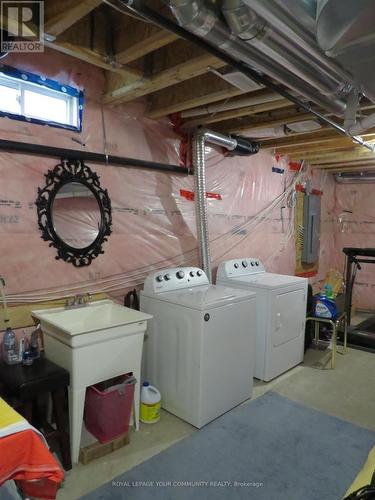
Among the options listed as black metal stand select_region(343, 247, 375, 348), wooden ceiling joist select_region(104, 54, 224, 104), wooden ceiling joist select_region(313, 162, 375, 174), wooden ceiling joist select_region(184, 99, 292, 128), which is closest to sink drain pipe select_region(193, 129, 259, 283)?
wooden ceiling joist select_region(184, 99, 292, 128)

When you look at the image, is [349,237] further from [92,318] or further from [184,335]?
[92,318]

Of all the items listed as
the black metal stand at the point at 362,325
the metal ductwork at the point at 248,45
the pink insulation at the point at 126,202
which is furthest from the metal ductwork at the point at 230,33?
the black metal stand at the point at 362,325

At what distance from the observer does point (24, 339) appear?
2211 millimetres

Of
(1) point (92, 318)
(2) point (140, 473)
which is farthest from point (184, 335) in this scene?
(2) point (140, 473)

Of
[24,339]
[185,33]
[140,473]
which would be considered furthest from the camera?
[24,339]

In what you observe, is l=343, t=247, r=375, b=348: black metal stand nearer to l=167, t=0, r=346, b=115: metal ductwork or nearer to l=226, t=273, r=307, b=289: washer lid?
l=226, t=273, r=307, b=289: washer lid

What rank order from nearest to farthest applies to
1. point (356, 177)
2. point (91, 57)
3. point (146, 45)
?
point (146, 45), point (91, 57), point (356, 177)

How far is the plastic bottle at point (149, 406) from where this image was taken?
2.44m

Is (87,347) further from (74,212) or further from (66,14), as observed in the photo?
(66,14)

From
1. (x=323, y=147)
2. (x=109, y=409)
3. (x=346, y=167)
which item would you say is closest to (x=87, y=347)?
(x=109, y=409)

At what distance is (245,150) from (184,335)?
207 centimetres

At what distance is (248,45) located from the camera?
1.61 metres

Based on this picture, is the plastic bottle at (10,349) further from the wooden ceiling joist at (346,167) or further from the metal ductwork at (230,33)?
the wooden ceiling joist at (346,167)

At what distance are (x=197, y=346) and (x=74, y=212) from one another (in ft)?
4.15
